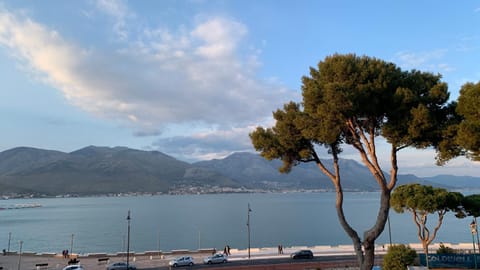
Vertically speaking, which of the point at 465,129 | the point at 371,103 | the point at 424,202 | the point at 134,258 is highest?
the point at 371,103

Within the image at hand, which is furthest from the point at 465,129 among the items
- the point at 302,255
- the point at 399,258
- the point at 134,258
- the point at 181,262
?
the point at 134,258

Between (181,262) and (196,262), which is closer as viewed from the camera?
(181,262)

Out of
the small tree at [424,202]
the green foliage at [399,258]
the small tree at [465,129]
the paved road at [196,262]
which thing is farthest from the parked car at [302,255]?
the small tree at [465,129]

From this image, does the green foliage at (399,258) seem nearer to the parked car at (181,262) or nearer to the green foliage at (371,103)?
the green foliage at (371,103)

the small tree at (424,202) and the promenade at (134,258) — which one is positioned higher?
the small tree at (424,202)

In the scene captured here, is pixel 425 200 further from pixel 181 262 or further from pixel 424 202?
pixel 181 262

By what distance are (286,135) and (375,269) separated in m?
10.4

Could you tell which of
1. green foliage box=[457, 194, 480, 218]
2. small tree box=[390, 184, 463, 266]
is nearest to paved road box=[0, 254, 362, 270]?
small tree box=[390, 184, 463, 266]

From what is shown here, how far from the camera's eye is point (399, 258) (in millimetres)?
19953

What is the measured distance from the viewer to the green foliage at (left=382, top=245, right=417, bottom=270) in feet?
65.3

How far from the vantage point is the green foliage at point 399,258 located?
65.3 ft

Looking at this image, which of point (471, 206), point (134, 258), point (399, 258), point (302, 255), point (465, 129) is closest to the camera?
point (465, 129)

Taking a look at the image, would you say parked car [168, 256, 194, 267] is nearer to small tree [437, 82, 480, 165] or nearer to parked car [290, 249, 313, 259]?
parked car [290, 249, 313, 259]

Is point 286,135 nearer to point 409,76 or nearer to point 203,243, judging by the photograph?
point 409,76
